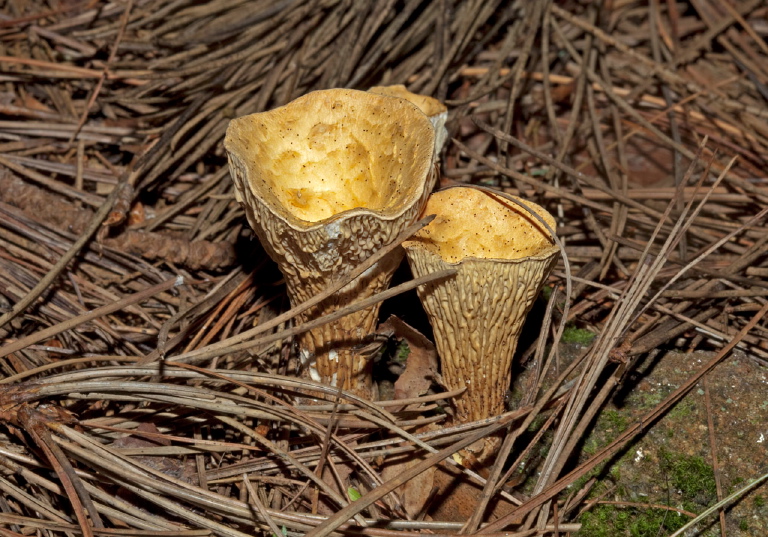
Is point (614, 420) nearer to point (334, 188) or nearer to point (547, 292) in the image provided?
point (547, 292)

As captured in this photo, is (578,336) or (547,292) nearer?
(578,336)

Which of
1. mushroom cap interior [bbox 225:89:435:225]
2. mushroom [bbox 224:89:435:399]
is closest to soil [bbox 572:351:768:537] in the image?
mushroom [bbox 224:89:435:399]

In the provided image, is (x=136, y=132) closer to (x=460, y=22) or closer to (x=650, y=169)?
(x=460, y=22)

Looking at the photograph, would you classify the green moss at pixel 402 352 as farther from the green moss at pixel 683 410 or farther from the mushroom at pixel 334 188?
the green moss at pixel 683 410

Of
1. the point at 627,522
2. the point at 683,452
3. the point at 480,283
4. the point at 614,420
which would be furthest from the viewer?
the point at 614,420

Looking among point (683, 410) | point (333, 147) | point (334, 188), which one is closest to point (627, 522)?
point (683, 410)

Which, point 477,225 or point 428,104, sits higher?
point 428,104

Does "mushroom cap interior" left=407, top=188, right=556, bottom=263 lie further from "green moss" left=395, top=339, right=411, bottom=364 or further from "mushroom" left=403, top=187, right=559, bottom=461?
"green moss" left=395, top=339, right=411, bottom=364
